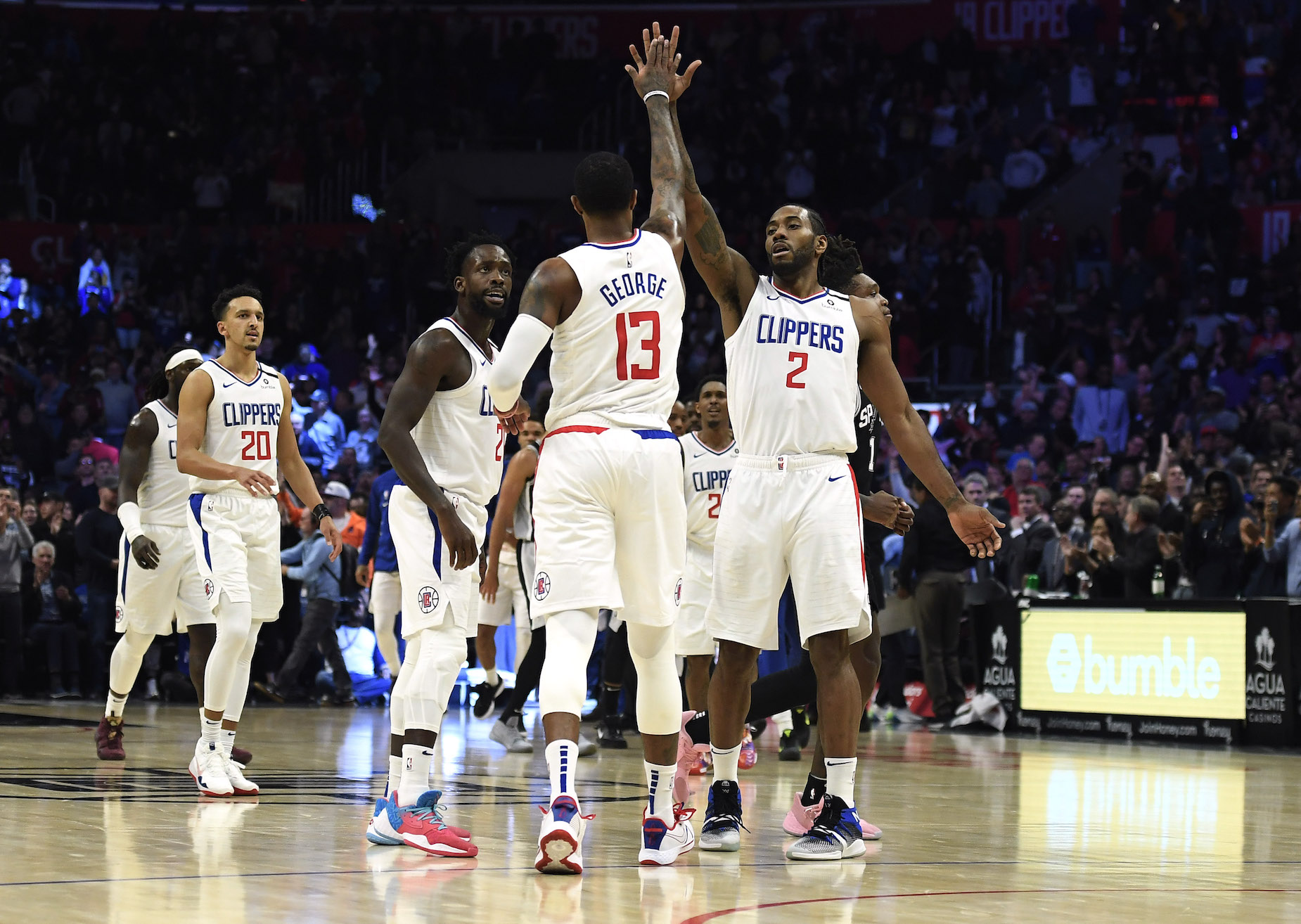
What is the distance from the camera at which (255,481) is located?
8078 millimetres

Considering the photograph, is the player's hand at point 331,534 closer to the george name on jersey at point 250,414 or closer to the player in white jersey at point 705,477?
the george name on jersey at point 250,414

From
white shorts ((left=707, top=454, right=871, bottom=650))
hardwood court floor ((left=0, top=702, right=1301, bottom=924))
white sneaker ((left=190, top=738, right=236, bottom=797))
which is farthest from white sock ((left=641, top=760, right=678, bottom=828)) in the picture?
white sneaker ((left=190, top=738, right=236, bottom=797))

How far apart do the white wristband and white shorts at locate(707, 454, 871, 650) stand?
163 inches

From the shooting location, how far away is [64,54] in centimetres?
2717

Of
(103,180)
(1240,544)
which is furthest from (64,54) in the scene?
(1240,544)

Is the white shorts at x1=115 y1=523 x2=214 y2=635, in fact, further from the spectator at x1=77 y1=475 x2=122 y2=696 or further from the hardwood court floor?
the spectator at x1=77 y1=475 x2=122 y2=696

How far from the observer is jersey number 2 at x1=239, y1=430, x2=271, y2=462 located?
842 centimetres

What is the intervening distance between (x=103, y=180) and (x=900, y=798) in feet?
69.3

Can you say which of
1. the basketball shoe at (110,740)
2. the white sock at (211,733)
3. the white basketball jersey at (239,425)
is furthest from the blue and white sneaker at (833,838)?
the basketball shoe at (110,740)

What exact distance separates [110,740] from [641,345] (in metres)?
5.37

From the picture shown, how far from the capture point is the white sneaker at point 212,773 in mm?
7777

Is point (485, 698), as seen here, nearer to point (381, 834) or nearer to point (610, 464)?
point (381, 834)

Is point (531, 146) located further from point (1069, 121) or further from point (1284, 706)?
point (1284, 706)

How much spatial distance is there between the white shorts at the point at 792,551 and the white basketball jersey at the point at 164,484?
170 inches
